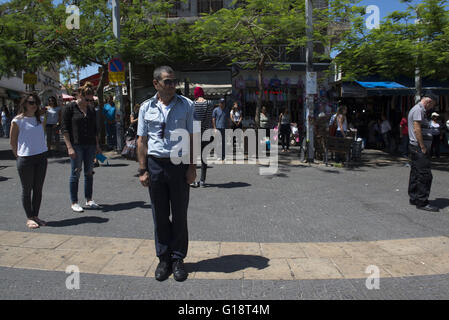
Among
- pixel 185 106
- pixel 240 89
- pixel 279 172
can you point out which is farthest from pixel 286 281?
pixel 240 89

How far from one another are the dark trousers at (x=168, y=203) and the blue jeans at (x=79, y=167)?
2.73 meters

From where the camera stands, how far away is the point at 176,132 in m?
3.69

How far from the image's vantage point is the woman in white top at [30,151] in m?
5.29

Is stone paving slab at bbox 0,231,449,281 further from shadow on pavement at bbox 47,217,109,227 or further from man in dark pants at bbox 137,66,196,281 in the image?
shadow on pavement at bbox 47,217,109,227

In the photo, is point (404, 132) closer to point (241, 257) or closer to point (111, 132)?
point (111, 132)

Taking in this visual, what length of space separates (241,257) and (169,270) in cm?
87

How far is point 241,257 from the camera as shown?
4336mm

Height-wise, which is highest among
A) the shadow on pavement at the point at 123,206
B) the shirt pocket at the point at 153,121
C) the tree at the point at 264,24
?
the tree at the point at 264,24

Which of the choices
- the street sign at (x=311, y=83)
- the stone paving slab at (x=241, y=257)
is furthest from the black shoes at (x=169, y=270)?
the street sign at (x=311, y=83)

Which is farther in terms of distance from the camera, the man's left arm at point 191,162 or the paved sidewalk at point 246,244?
the man's left arm at point 191,162

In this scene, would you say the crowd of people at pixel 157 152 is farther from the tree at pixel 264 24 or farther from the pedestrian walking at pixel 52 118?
the pedestrian walking at pixel 52 118

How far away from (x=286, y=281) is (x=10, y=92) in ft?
137

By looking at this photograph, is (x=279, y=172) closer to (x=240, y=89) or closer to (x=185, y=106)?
(x=185, y=106)

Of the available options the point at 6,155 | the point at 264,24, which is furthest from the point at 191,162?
the point at 6,155
